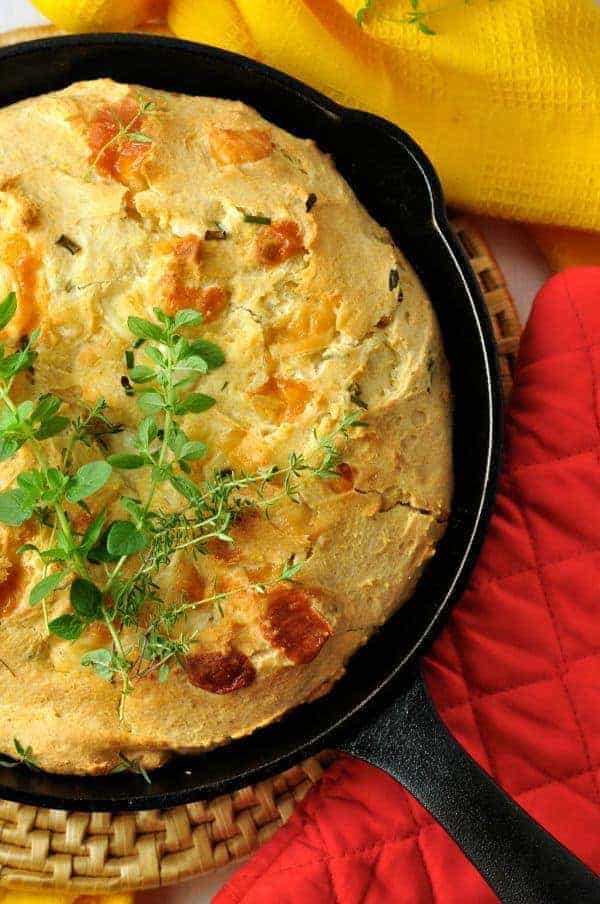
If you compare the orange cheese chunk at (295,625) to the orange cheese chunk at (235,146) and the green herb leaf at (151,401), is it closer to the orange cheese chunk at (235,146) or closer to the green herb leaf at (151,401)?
the green herb leaf at (151,401)

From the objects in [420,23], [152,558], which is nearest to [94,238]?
[152,558]

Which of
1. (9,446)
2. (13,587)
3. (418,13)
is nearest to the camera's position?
(9,446)

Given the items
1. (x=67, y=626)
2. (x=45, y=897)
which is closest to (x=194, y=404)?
(x=67, y=626)

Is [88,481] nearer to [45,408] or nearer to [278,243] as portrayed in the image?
[45,408]

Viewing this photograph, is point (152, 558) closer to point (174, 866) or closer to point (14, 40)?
point (174, 866)

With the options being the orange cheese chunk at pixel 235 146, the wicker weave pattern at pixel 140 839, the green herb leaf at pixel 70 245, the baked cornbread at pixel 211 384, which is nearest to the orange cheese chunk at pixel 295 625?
the baked cornbread at pixel 211 384

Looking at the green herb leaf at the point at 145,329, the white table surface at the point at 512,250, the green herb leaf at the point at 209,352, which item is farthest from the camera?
the white table surface at the point at 512,250
